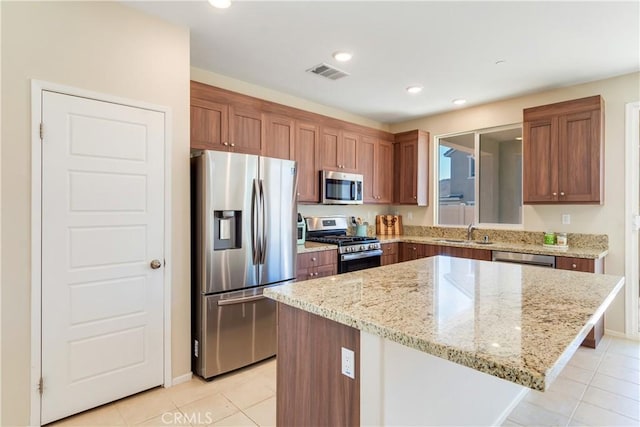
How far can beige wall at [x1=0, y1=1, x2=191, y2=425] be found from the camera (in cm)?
191

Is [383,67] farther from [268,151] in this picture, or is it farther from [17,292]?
[17,292]

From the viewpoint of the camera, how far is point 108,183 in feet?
7.37

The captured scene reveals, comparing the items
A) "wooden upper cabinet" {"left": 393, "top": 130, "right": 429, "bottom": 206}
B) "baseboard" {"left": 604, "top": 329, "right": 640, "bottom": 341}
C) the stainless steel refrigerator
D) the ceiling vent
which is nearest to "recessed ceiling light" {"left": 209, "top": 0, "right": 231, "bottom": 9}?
the stainless steel refrigerator

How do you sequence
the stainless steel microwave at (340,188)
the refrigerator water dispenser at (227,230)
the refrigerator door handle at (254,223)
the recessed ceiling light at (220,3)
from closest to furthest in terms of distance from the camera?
1. the recessed ceiling light at (220,3)
2. the refrigerator water dispenser at (227,230)
3. the refrigerator door handle at (254,223)
4. the stainless steel microwave at (340,188)

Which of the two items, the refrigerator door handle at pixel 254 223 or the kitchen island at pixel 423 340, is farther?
the refrigerator door handle at pixel 254 223

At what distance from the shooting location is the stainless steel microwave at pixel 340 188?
13.4ft

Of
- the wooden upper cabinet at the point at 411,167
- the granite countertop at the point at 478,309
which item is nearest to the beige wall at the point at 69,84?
the granite countertop at the point at 478,309

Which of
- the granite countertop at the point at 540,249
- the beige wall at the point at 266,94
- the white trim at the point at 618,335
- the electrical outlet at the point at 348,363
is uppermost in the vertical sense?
the beige wall at the point at 266,94

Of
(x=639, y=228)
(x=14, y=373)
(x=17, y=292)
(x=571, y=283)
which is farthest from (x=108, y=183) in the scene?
(x=639, y=228)

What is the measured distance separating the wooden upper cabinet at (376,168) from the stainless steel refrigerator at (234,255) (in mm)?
1831

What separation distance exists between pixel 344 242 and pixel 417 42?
212 centimetres

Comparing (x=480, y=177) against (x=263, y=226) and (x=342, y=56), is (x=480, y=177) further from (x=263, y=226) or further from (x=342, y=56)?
(x=263, y=226)

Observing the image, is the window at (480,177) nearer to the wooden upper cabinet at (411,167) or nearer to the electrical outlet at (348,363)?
the wooden upper cabinet at (411,167)

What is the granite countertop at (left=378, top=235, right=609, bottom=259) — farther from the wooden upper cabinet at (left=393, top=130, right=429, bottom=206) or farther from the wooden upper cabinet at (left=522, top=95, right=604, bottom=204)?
the wooden upper cabinet at (left=393, top=130, right=429, bottom=206)
